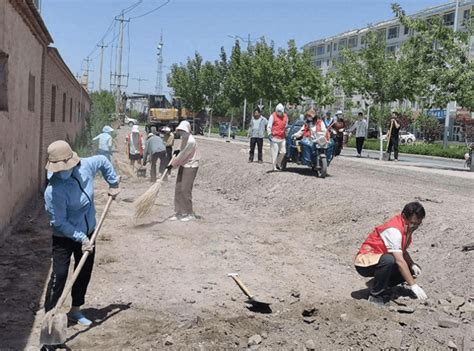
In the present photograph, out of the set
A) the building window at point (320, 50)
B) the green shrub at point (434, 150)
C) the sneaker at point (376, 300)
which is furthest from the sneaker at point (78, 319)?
the building window at point (320, 50)

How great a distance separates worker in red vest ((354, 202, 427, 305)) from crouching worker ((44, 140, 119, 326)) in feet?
9.13

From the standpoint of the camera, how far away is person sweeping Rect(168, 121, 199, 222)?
375 inches

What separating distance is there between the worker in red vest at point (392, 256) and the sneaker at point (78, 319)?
2.78m

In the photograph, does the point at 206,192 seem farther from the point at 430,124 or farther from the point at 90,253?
the point at 430,124

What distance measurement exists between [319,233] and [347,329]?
4.76 m

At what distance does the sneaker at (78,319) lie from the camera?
506 centimetres

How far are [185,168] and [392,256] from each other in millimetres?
4640

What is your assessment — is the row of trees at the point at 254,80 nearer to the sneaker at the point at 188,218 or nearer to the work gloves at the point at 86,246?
the sneaker at the point at 188,218

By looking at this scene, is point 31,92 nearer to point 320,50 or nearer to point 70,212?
point 70,212

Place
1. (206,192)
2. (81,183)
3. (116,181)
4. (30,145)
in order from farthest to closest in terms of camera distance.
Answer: (206,192)
(30,145)
(116,181)
(81,183)

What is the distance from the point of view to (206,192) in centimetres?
1517

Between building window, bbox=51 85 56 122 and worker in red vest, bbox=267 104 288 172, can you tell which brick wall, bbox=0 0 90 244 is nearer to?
building window, bbox=51 85 56 122

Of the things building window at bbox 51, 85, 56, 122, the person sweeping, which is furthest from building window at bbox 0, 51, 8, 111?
building window at bbox 51, 85, 56, 122

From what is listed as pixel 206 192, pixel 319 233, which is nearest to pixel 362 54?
pixel 206 192
